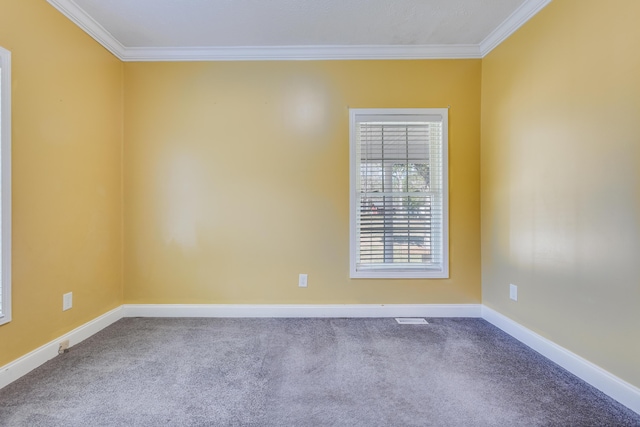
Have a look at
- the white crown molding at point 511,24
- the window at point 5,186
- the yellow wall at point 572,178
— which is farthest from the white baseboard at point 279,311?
the white crown molding at point 511,24

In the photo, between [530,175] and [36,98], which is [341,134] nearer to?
[530,175]

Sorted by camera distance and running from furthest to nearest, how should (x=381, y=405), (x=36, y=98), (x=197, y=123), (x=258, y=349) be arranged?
1. (x=197, y=123)
2. (x=258, y=349)
3. (x=36, y=98)
4. (x=381, y=405)

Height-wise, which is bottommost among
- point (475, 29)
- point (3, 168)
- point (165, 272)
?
point (165, 272)

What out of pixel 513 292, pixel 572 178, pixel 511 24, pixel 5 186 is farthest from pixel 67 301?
pixel 511 24

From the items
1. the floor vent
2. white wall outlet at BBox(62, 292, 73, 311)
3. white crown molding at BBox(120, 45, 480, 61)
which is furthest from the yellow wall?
white wall outlet at BBox(62, 292, 73, 311)

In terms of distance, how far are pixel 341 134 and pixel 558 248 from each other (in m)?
1.98

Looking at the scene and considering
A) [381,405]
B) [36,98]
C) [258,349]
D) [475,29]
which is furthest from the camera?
[475,29]

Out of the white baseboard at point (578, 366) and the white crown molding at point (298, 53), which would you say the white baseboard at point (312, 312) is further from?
the white crown molding at point (298, 53)

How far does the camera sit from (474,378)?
1.81 metres

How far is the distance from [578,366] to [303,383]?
1.79m

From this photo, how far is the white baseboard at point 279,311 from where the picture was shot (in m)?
2.79

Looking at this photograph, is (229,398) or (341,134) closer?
(229,398)

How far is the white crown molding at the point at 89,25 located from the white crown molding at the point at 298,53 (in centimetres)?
10

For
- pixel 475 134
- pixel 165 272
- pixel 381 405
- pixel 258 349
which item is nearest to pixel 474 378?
pixel 381 405
